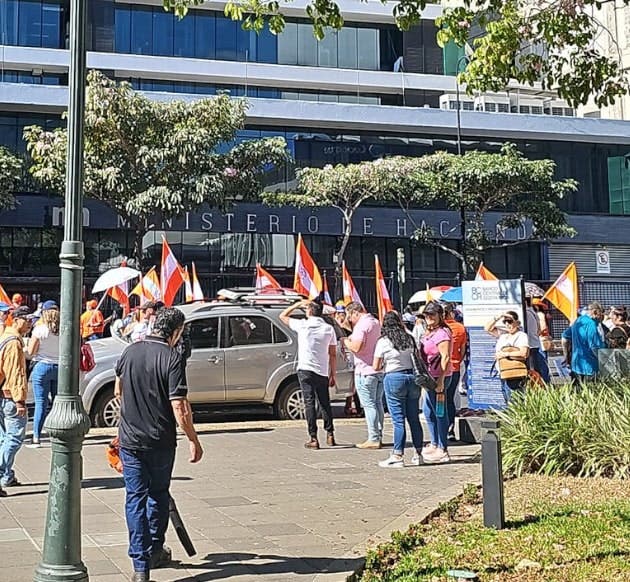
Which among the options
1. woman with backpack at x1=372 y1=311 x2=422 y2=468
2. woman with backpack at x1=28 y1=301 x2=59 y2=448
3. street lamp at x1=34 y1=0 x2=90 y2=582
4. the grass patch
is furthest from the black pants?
street lamp at x1=34 y1=0 x2=90 y2=582

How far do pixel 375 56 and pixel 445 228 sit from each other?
32.1 feet

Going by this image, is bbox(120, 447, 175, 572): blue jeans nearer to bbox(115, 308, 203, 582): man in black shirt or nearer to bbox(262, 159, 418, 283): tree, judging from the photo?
bbox(115, 308, 203, 582): man in black shirt

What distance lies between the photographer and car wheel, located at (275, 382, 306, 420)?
1423cm

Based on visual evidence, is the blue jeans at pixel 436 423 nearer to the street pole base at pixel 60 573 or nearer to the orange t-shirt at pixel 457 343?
the orange t-shirt at pixel 457 343

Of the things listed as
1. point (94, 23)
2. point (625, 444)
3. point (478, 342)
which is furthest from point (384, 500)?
point (94, 23)

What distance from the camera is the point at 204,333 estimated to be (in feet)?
45.5

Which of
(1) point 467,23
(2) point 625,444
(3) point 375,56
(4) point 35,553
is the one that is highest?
(3) point 375,56

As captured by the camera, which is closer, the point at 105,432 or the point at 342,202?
the point at 105,432

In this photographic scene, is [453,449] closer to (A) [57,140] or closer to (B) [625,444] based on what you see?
(B) [625,444]

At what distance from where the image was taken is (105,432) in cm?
1284

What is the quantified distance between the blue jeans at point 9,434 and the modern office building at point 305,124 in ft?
74.6

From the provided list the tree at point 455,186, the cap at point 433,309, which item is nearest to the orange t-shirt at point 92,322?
the cap at point 433,309

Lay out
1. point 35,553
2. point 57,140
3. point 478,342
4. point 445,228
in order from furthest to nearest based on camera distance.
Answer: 1. point 445,228
2. point 57,140
3. point 478,342
4. point 35,553

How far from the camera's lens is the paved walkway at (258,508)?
6219 mm
